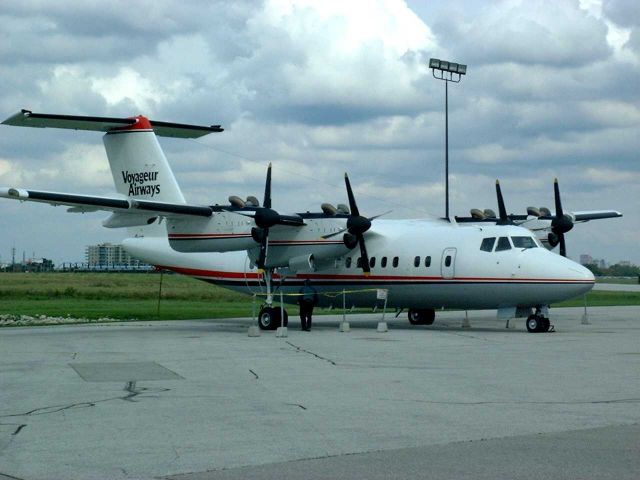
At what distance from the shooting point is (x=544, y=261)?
89.9 ft

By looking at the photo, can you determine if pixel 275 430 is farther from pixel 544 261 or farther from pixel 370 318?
pixel 370 318

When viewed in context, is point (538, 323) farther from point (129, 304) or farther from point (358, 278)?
point (129, 304)

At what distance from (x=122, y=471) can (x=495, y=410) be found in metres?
5.47

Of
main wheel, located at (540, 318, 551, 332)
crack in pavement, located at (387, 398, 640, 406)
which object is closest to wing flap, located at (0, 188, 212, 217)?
main wheel, located at (540, 318, 551, 332)

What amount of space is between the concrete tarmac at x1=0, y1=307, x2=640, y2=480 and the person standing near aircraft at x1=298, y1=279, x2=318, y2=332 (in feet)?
21.0

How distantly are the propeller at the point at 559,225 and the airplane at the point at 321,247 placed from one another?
110mm

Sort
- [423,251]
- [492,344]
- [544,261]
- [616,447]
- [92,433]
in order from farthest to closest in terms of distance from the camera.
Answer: [423,251], [544,261], [492,344], [92,433], [616,447]

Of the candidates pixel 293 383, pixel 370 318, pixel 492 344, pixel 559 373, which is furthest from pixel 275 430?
pixel 370 318

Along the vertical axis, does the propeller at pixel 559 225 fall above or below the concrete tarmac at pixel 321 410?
above

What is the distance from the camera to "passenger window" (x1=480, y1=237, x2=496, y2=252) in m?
28.8

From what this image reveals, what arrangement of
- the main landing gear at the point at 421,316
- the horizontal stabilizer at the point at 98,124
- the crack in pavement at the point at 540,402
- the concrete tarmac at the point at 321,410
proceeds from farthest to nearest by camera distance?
1. the main landing gear at the point at 421,316
2. the horizontal stabilizer at the point at 98,124
3. the crack in pavement at the point at 540,402
4. the concrete tarmac at the point at 321,410

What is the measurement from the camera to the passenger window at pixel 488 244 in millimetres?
28750

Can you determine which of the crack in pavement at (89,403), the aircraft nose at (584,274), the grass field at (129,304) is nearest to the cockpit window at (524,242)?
the aircraft nose at (584,274)

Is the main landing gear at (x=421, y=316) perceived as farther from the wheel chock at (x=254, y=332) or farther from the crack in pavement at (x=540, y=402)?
the crack in pavement at (x=540, y=402)
